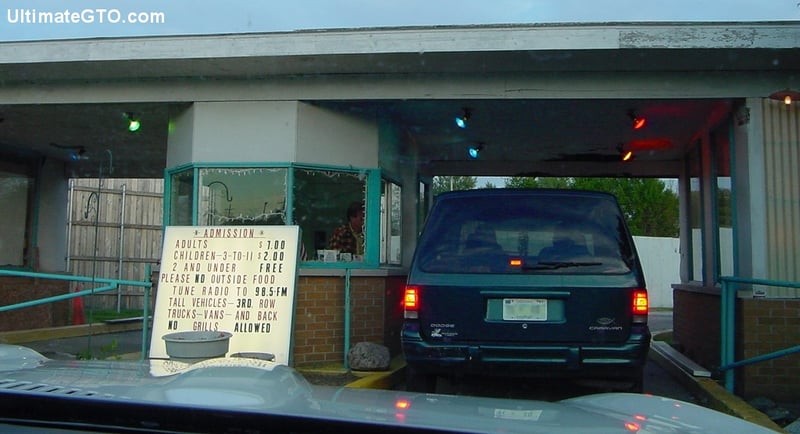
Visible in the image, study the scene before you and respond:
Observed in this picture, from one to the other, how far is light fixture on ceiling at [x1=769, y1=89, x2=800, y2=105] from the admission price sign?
4.72m

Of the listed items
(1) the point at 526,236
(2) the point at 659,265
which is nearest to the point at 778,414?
(1) the point at 526,236

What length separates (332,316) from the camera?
8172mm

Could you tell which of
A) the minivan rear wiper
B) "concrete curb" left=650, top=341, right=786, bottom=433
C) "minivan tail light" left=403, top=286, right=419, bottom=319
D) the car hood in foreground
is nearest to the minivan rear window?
the minivan rear wiper

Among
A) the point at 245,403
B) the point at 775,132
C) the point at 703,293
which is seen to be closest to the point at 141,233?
the point at 703,293

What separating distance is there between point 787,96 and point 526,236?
10.7 ft

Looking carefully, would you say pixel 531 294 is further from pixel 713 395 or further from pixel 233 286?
pixel 233 286

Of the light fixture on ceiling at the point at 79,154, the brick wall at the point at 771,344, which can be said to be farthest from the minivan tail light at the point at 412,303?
the light fixture on ceiling at the point at 79,154

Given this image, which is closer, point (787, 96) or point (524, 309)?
point (524, 309)

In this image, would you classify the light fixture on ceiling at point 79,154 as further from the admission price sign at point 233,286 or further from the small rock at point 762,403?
the small rock at point 762,403

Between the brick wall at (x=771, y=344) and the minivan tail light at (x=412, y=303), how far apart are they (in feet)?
10.4

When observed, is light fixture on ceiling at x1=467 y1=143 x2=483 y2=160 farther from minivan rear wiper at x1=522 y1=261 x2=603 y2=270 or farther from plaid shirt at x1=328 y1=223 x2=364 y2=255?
minivan rear wiper at x1=522 y1=261 x2=603 y2=270

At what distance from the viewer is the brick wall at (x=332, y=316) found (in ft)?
26.4

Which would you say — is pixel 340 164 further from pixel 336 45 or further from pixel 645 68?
pixel 645 68

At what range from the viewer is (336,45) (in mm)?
7559
